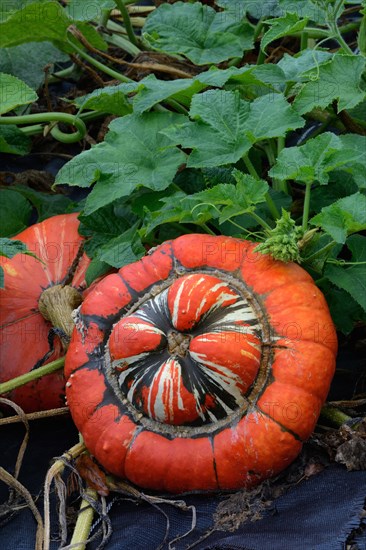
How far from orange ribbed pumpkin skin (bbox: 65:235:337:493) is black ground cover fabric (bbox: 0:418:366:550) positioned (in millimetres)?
71

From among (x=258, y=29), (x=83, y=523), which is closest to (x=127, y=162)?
(x=258, y=29)

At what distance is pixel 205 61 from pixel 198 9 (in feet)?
0.73

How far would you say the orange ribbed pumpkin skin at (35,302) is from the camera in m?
2.19

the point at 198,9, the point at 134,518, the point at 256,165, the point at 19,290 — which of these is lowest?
the point at 134,518

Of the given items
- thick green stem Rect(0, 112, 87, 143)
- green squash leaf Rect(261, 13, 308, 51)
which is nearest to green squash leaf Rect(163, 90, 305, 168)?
green squash leaf Rect(261, 13, 308, 51)

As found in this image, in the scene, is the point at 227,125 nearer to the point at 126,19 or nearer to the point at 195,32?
the point at 195,32

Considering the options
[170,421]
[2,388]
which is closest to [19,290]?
[2,388]

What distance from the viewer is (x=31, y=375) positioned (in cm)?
209

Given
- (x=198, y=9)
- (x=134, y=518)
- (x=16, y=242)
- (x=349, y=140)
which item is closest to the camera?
(x=134, y=518)

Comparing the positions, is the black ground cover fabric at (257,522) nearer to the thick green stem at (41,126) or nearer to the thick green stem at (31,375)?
the thick green stem at (31,375)

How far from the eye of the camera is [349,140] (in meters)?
2.12

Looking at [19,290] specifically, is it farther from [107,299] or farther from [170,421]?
[170,421]

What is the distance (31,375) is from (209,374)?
0.58 metres

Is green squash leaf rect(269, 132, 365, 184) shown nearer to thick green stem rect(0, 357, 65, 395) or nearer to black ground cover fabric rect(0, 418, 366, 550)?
black ground cover fabric rect(0, 418, 366, 550)
